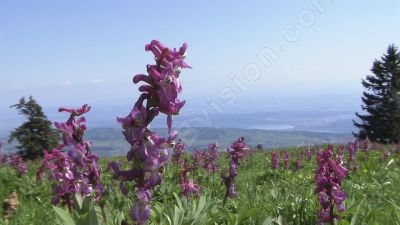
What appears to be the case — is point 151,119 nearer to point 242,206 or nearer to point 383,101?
point 242,206

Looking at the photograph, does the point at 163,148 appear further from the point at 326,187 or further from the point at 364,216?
the point at 364,216

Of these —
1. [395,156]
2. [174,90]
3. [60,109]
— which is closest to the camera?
[174,90]

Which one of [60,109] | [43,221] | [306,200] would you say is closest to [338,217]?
[306,200]

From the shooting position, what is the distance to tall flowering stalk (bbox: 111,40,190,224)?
2.30 metres

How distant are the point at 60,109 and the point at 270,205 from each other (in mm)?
2733

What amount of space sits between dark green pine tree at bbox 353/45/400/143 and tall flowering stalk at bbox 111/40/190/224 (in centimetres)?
6239

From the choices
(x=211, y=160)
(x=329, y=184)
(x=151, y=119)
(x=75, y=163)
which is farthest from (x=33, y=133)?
(x=151, y=119)

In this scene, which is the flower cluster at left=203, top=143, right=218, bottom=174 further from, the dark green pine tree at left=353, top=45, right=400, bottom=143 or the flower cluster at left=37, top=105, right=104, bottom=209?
the dark green pine tree at left=353, top=45, right=400, bottom=143

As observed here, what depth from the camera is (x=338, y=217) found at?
3887 millimetres

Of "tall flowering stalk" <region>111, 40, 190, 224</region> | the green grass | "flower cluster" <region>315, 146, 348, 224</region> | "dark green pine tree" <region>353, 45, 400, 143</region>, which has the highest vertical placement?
"dark green pine tree" <region>353, 45, 400, 143</region>

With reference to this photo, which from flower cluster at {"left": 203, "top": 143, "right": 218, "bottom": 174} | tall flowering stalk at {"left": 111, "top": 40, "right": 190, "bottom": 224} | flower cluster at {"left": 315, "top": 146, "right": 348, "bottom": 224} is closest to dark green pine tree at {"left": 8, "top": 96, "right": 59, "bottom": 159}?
flower cluster at {"left": 203, "top": 143, "right": 218, "bottom": 174}

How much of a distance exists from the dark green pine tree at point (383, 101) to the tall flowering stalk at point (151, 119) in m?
62.4

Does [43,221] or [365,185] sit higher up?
[365,185]

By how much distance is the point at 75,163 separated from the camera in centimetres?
369
